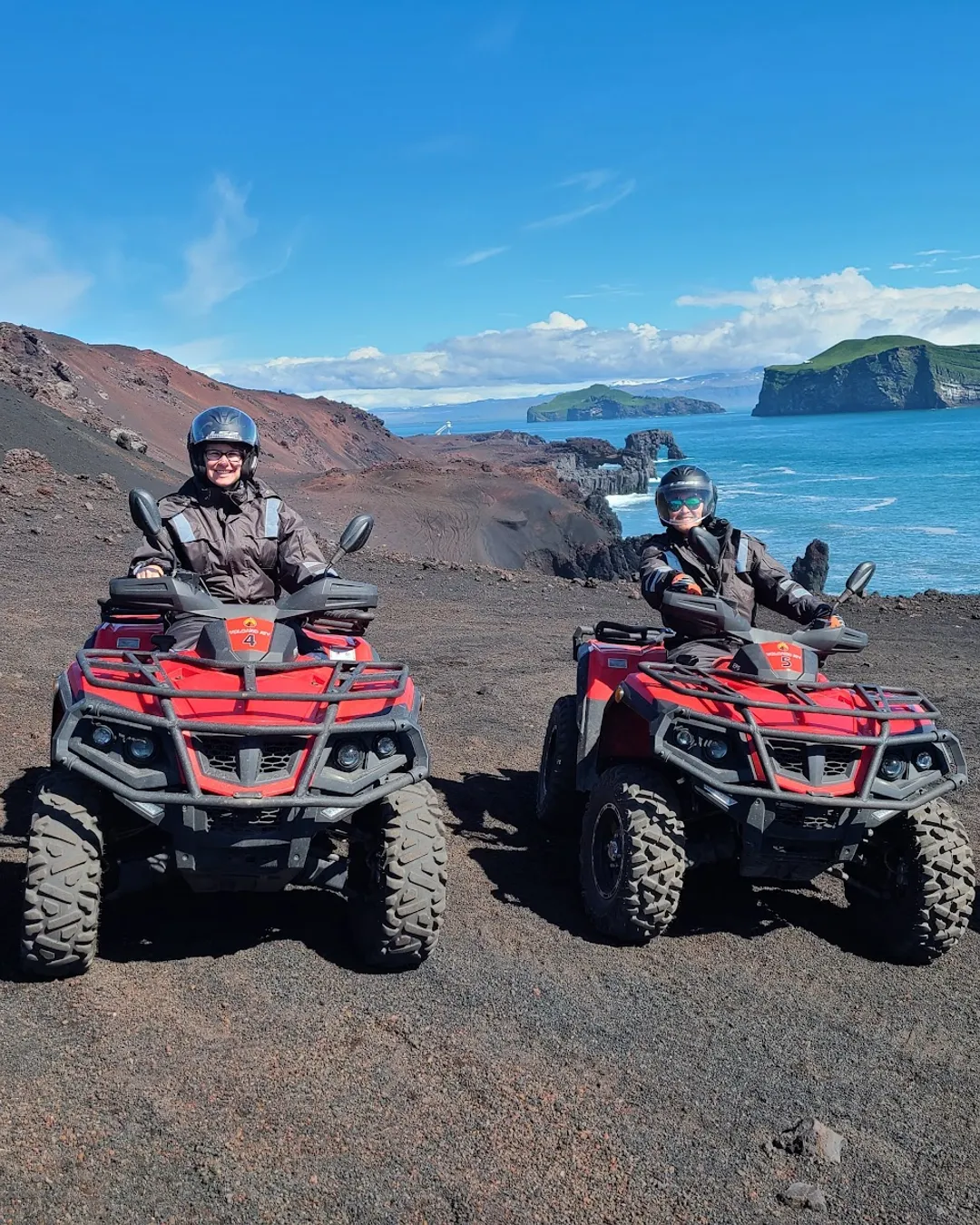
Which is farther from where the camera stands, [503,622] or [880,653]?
[503,622]

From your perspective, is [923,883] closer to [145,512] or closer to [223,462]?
[145,512]

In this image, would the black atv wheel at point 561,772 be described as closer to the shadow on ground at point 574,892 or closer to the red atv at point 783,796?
the shadow on ground at point 574,892

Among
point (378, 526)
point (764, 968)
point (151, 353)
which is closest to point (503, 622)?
point (764, 968)

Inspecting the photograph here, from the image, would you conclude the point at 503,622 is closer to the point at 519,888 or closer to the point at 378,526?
the point at 519,888

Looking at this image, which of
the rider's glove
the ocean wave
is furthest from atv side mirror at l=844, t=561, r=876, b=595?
the ocean wave

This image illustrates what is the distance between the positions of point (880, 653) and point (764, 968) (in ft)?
33.2

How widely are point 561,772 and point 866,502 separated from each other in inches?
2945

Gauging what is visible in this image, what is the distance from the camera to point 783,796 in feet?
16.3

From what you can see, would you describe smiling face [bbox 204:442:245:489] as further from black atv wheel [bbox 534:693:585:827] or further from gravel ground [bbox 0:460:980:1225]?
black atv wheel [bbox 534:693:585:827]

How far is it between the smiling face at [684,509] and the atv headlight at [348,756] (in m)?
2.91

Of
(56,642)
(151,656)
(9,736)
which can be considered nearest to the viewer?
(151,656)

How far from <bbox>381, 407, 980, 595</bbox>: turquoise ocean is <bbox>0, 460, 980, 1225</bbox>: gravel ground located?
32.3 meters

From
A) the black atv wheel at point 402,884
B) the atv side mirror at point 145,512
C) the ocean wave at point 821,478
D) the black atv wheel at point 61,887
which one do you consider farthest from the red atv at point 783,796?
the ocean wave at point 821,478

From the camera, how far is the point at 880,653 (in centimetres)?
1460
